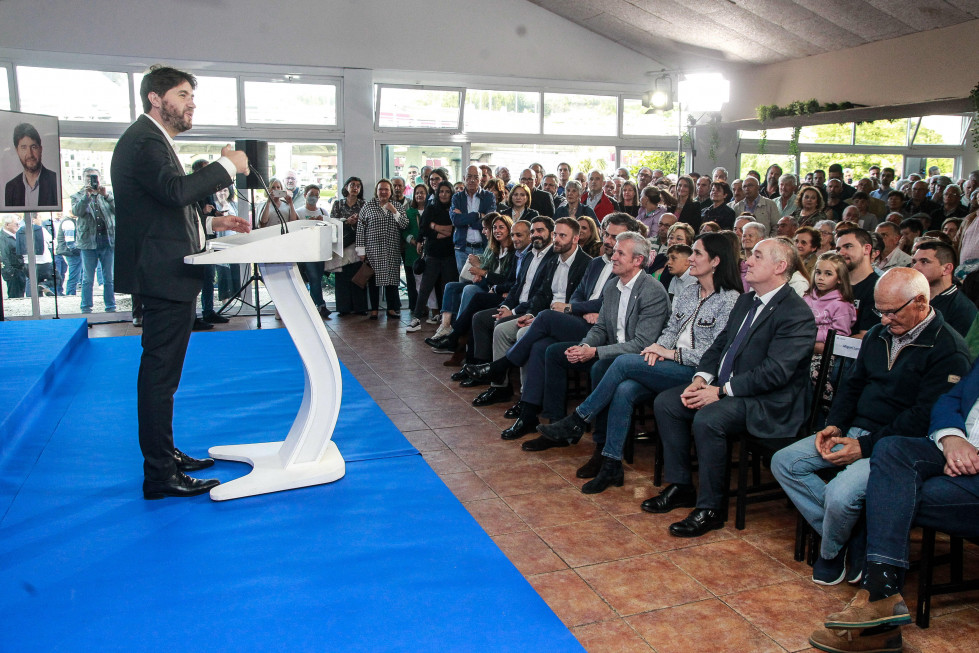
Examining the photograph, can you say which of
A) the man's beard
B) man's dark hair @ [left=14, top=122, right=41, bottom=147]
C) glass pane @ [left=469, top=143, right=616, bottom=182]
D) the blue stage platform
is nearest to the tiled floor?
the blue stage platform

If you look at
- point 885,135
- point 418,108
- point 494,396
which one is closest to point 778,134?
point 885,135

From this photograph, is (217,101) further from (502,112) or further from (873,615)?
(873,615)

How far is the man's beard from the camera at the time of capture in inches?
113

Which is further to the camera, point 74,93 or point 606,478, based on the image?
point 74,93

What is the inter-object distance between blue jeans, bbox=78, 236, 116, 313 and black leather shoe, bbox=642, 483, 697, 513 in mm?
6799

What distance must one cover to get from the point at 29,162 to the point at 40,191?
0.86 feet

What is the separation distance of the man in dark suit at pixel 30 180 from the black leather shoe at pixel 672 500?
618cm

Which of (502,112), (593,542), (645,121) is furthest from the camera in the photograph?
(645,121)

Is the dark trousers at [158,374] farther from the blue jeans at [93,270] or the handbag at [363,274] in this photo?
the blue jeans at [93,270]

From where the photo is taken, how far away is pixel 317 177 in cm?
926

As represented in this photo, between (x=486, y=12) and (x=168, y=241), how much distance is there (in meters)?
7.52

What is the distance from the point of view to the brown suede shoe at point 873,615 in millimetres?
2201

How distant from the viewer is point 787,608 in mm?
2480

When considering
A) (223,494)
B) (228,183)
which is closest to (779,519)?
(223,494)
